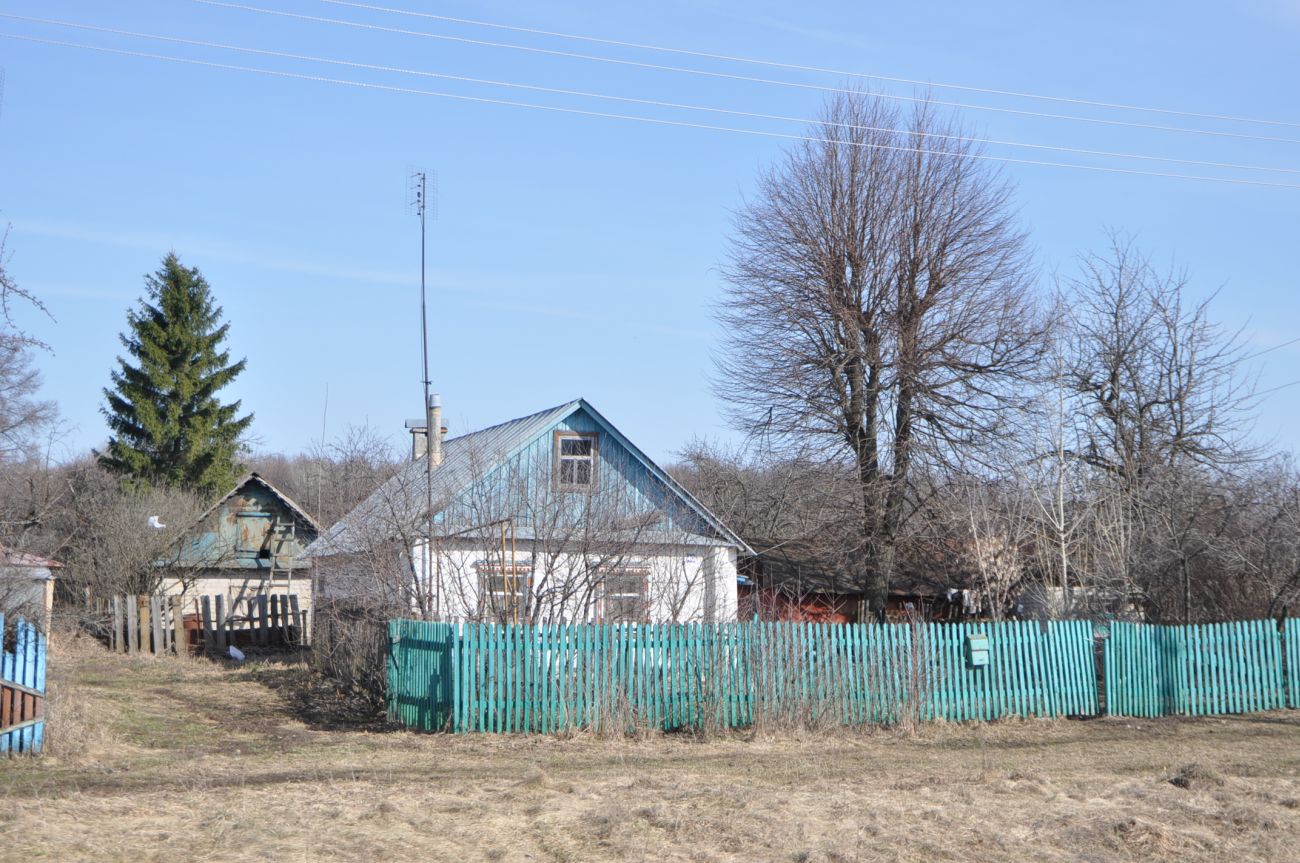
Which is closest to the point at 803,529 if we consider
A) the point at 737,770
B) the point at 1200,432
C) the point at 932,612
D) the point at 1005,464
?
the point at 932,612

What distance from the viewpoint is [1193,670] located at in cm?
1716

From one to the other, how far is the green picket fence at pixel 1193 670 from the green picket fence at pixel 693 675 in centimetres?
150

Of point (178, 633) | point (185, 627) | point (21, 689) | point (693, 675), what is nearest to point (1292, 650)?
point (693, 675)

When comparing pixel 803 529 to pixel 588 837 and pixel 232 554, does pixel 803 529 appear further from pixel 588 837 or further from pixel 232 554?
pixel 588 837

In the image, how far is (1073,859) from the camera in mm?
7934

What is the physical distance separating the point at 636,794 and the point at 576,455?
48.3 feet

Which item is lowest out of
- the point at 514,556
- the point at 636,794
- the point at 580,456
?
Answer: the point at 636,794

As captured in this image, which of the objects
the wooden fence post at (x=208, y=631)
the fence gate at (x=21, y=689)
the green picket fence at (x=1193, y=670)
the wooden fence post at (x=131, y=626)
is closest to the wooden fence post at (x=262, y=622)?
the wooden fence post at (x=208, y=631)

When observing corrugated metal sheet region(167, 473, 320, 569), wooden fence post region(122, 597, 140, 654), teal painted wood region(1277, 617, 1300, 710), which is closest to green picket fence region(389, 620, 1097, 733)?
teal painted wood region(1277, 617, 1300, 710)

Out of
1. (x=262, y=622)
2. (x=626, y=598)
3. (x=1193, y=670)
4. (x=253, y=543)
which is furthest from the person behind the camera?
(x=253, y=543)

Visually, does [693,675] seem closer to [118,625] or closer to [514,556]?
[514,556]

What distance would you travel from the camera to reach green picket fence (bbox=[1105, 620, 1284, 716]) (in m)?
17.0

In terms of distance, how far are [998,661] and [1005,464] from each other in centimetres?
1125

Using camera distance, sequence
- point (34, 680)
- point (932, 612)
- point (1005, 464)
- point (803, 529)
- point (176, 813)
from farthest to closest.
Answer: point (803, 529) < point (932, 612) < point (1005, 464) < point (34, 680) < point (176, 813)
